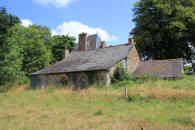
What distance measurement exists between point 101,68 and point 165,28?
50.9ft

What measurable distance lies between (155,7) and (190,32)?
7093 millimetres

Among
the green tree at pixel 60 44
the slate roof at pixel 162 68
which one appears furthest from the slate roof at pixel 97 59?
the green tree at pixel 60 44

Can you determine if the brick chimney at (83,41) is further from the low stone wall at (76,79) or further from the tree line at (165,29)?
the low stone wall at (76,79)

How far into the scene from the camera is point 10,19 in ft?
77.1

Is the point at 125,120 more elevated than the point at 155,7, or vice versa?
the point at 155,7

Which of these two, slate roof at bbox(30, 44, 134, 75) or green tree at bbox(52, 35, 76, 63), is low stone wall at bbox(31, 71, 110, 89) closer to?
slate roof at bbox(30, 44, 134, 75)

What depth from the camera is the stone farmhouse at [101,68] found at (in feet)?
58.3

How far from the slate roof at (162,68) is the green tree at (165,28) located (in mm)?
7388

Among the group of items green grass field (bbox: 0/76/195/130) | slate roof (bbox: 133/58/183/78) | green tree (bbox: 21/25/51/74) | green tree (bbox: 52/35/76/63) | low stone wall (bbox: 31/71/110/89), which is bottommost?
green grass field (bbox: 0/76/195/130)

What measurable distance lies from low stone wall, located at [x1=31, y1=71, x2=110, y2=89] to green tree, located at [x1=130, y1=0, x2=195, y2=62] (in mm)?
12964

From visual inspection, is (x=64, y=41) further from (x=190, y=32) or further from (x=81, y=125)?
(x=81, y=125)

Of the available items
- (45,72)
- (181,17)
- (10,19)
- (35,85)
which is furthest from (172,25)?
(10,19)

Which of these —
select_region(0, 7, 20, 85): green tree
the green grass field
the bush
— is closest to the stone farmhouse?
the bush

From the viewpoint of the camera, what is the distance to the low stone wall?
17.7 m
